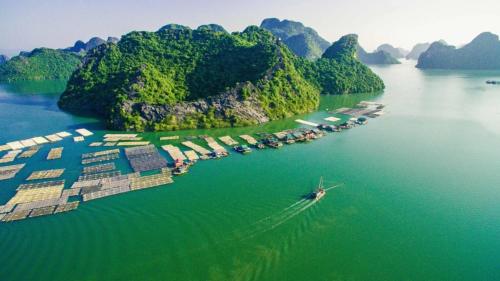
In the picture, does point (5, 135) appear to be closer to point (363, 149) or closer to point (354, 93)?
point (363, 149)

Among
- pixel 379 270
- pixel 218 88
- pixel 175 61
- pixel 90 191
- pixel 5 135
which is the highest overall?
pixel 175 61

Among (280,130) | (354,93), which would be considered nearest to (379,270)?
(280,130)

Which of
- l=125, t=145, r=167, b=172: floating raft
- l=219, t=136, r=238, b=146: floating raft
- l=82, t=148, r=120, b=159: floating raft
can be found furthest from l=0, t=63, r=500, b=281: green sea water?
l=219, t=136, r=238, b=146: floating raft

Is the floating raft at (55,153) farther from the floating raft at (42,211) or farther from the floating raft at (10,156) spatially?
the floating raft at (42,211)

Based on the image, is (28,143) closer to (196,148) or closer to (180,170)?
(196,148)

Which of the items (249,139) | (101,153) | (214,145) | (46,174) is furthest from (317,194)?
(46,174)

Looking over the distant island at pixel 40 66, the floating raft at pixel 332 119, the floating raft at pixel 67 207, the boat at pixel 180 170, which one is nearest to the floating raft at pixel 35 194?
the floating raft at pixel 67 207
